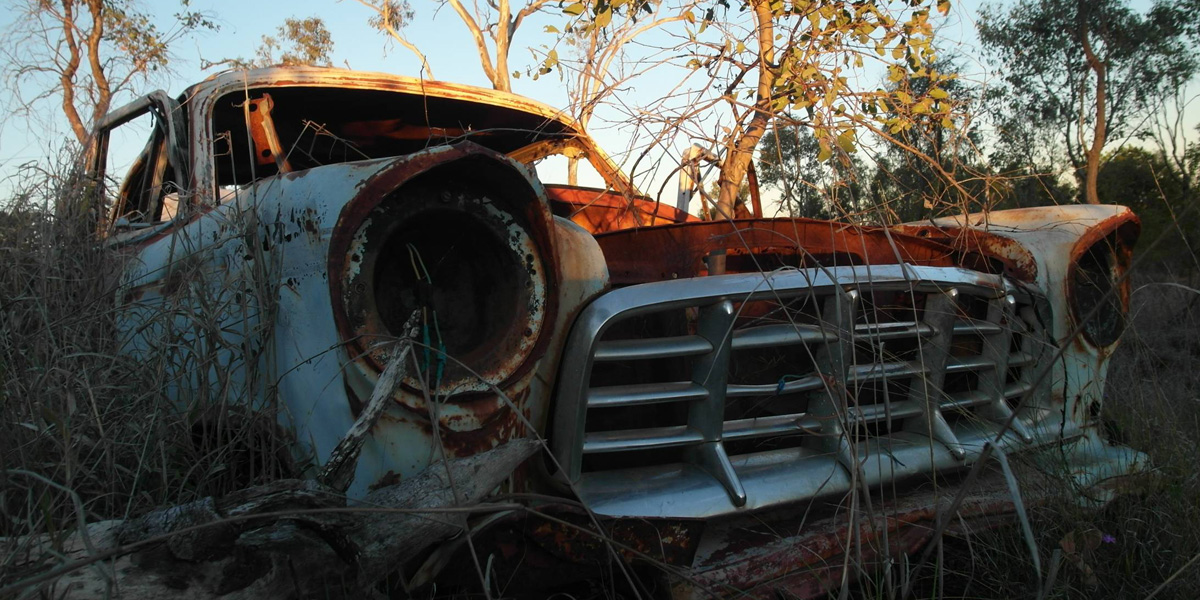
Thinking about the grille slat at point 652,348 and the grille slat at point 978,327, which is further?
the grille slat at point 978,327

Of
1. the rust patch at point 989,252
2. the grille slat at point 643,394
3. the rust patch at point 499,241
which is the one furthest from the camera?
the rust patch at point 989,252

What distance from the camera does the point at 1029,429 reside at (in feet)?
6.38

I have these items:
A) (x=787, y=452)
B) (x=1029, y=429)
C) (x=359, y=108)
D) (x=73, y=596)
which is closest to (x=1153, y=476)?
(x=1029, y=429)

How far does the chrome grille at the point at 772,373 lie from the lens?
1505mm

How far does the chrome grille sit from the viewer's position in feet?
4.94

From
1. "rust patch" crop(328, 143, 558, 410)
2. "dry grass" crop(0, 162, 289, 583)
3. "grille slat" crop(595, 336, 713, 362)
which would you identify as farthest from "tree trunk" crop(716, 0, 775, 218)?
"dry grass" crop(0, 162, 289, 583)

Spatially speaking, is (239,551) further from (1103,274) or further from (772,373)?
(1103,274)

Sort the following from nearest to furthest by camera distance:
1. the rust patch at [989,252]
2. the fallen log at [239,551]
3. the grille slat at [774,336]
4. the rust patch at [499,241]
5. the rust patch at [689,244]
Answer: the fallen log at [239,551], the rust patch at [499,241], the grille slat at [774,336], the rust patch at [689,244], the rust patch at [989,252]

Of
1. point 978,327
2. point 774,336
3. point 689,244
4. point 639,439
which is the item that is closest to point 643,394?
point 639,439

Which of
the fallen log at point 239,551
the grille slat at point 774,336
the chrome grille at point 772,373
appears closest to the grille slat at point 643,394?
the chrome grille at point 772,373

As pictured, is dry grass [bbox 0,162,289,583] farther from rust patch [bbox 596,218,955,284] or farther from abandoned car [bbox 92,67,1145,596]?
rust patch [bbox 596,218,955,284]

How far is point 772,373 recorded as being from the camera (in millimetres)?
1891

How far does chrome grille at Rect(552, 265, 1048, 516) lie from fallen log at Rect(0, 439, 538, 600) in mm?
500

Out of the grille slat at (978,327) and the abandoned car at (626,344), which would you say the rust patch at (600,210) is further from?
the grille slat at (978,327)
